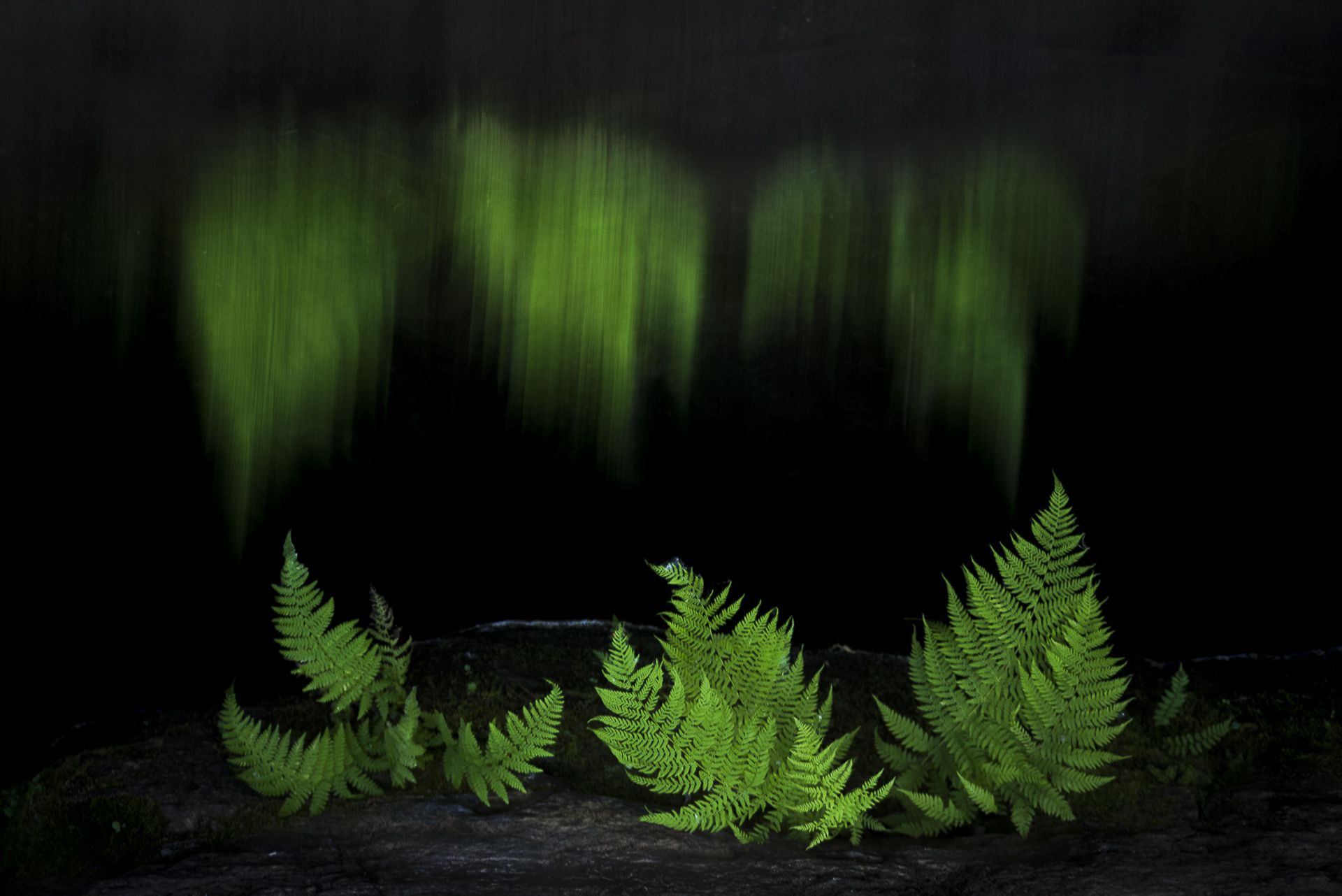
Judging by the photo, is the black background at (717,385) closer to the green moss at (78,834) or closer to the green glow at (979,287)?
the green glow at (979,287)

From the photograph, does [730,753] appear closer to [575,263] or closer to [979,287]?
[575,263]

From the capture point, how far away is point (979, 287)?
9.16 feet

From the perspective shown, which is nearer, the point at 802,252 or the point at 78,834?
the point at 78,834

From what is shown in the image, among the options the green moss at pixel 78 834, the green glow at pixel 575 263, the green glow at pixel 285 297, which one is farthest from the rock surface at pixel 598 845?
the green glow at pixel 575 263

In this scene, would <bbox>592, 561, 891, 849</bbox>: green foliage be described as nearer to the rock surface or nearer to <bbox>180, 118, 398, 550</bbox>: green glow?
the rock surface

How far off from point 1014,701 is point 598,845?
2.67 ft

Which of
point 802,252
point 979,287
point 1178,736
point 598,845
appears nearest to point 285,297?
point 802,252

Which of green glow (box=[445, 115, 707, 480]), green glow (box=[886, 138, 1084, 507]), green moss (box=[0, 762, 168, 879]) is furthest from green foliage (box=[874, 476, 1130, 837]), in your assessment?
green moss (box=[0, 762, 168, 879])

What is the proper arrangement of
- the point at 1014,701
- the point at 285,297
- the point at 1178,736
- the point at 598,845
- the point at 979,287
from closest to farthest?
1. the point at 598,845
2. the point at 1014,701
3. the point at 1178,736
4. the point at 285,297
5. the point at 979,287

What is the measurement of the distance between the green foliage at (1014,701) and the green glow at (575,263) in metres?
0.87

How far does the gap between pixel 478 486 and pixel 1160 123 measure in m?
1.74

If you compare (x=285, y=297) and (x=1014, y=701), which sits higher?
(x=285, y=297)

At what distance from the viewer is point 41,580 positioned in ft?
8.90

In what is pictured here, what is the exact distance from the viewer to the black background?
2.62m
